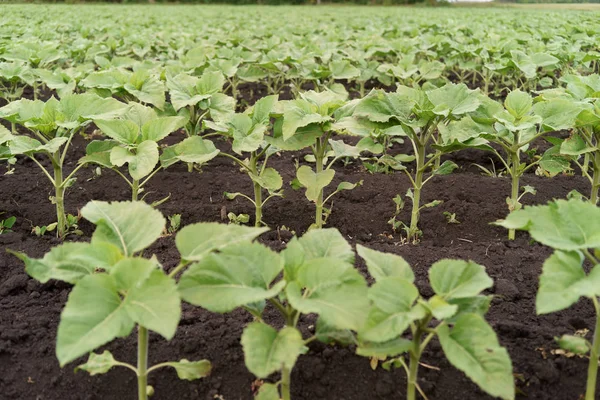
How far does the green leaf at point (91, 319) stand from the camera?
138 centimetres

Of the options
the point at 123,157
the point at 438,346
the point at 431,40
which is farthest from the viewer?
the point at 431,40

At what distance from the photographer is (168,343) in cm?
223

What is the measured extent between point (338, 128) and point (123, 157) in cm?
102

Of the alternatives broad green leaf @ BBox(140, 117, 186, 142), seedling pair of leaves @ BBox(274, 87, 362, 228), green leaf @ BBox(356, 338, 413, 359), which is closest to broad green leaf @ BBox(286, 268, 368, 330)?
green leaf @ BBox(356, 338, 413, 359)

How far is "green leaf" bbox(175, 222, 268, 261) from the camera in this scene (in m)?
1.65

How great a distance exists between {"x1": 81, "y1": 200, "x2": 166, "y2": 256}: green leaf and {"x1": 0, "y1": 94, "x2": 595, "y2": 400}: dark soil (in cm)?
62

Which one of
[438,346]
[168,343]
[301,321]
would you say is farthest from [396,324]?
[168,343]

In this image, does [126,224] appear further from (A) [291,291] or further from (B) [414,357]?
(B) [414,357]

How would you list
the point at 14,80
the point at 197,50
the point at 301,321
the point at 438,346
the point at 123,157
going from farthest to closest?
the point at 197,50, the point at 14,80, the point at 123,157, the point at 301,321, the point at 438,346

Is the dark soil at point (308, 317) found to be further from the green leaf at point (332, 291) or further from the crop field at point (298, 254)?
the green leaf at point (332, 291)

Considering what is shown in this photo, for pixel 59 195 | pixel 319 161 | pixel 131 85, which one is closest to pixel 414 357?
pixel 319 161

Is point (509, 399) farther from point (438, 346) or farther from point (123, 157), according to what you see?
point (123, 157)

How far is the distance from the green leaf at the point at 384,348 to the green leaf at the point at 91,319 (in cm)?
62

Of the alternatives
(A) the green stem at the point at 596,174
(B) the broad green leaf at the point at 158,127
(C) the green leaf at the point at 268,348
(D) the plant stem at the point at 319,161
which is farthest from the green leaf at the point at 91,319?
(A) the green stem at the point at 596,174
